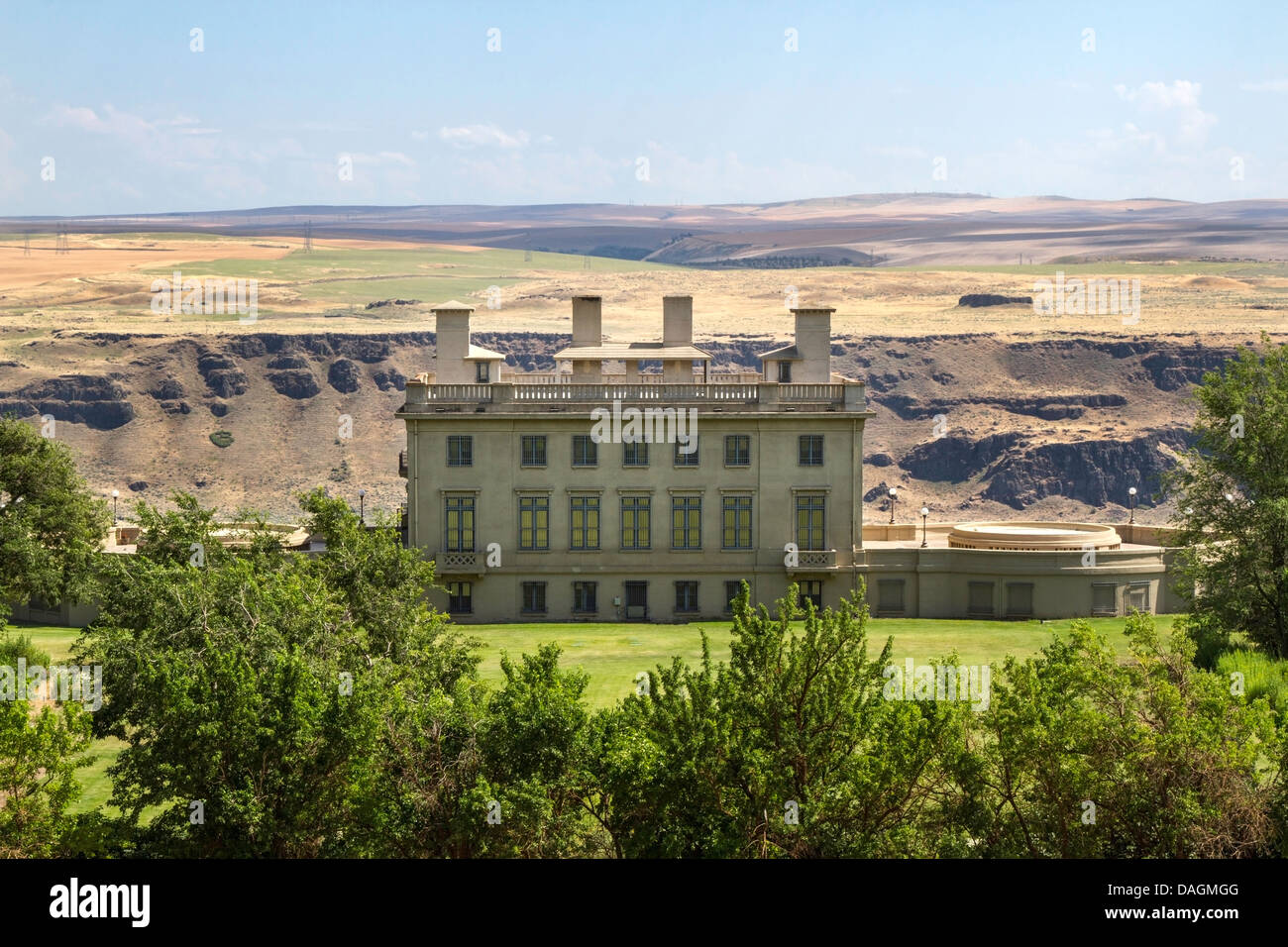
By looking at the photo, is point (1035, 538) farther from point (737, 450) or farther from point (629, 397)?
point (629, 397)

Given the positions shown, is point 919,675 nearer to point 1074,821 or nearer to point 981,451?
point 1074,821

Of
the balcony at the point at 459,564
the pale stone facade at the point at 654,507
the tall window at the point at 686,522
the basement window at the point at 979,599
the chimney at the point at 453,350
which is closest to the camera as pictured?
the balcony at the point at 459,564

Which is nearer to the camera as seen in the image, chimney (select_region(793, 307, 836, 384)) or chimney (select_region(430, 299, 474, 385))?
chimney (select_region(430, 299, 474, 385))

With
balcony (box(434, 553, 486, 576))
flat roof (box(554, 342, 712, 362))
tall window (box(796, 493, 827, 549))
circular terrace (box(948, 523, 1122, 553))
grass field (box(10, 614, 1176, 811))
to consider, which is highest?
flat roof (box(554, 342, 712, 362))

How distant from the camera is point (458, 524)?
6894cm

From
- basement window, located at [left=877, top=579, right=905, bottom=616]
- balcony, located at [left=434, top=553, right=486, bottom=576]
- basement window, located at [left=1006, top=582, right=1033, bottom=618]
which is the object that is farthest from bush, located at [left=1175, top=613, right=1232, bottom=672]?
balcony, located at [left=434, top=553, right=486, bottom=576]

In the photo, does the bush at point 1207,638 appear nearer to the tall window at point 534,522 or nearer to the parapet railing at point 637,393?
the parapet railing at point 637,393

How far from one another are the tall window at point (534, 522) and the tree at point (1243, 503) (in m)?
24.7

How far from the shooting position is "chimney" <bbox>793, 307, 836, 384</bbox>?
234ft

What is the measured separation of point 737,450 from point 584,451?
20.7 feet

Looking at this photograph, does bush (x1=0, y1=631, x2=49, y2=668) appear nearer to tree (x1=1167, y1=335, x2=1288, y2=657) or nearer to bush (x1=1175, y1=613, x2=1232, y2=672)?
bush (x1=1175, y1=613, x2=1232, y2=672)

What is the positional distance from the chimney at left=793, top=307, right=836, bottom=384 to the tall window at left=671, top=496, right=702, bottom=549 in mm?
7400

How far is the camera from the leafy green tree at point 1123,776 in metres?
33.4

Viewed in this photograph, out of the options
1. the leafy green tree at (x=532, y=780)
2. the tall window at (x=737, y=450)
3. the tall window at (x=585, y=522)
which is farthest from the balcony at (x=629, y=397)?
the leafy green tree at (x=532, y=780)
